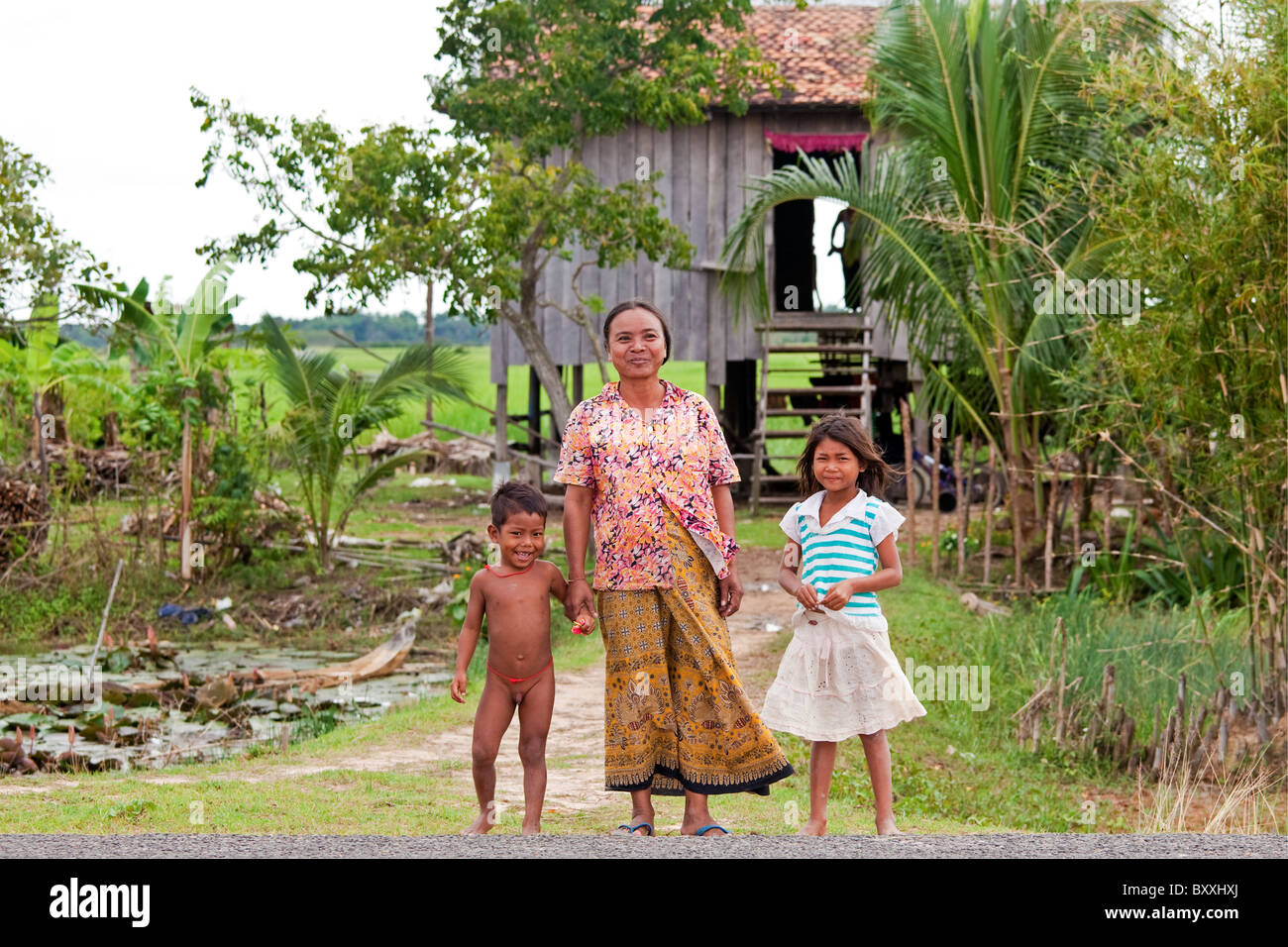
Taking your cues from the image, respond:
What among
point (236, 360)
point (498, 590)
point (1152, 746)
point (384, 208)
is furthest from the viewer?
point (236, 360)

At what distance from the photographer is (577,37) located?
14.0 metres

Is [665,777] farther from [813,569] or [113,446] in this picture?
[113,446]

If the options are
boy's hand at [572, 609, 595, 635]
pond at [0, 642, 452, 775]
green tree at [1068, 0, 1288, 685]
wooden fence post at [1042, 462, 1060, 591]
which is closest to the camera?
boy's hand at [572, 609, 595, 635]

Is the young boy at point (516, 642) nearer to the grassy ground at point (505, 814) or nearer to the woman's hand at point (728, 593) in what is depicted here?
the woman's hand at point (728, 593)

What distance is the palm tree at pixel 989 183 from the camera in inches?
473

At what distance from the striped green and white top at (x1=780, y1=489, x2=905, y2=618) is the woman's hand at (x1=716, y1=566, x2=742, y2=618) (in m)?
0.26

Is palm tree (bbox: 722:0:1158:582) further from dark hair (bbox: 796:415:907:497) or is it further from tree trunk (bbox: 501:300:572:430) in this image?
dark hair (bbox: 796:415:907:497)

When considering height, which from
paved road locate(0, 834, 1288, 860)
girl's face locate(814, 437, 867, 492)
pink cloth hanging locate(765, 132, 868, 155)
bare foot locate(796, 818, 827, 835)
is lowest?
bare foot locate(796, 818, 827, 835)

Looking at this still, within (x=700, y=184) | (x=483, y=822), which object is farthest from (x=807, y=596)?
(x=700, y=184)

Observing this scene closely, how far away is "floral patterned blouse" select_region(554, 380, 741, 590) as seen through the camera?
15.6 ft

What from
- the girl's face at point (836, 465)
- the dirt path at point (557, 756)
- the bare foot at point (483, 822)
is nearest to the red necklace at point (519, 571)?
the bare foot at point (483, 822)

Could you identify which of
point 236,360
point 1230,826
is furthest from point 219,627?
point 1230,826

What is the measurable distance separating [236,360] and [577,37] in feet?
15.1

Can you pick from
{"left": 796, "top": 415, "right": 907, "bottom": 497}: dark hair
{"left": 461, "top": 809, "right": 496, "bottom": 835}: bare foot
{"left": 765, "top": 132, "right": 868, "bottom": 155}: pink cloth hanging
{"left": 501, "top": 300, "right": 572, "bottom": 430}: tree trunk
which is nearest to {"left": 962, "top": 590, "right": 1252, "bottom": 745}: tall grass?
{"left": 796, "top": 415, "right": 907, "bottom": 497}: dark hair
